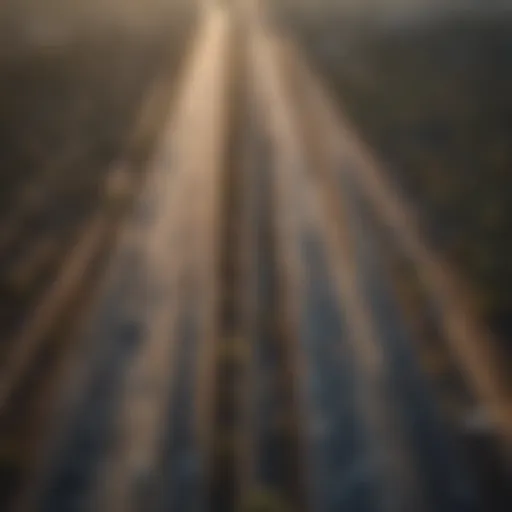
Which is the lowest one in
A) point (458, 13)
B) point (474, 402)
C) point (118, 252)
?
point (474, 402)

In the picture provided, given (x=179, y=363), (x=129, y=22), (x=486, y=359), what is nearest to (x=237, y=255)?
(x=179, y=363)

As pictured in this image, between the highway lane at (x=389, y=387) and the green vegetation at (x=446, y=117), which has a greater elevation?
the green vegetation at (x=446, y=117)

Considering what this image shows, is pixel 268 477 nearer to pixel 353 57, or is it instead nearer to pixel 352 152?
pixel 352 152

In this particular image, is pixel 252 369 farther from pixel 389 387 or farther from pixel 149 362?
pixel 389 387

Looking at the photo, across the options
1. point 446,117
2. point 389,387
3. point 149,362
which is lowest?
point 149,362

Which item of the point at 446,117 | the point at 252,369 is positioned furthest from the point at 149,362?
the point at 446,117

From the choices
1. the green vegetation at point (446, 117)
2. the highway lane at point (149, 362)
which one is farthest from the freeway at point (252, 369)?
Result: the green vegetation at point (446, 117)

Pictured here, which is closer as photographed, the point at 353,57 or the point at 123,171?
the point at 123,171

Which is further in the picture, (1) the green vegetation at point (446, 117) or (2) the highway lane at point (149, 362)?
(1) the green vegetation at point (446, 117)

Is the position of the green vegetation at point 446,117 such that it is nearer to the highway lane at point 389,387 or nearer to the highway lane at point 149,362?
the highway lane at point 389,387
